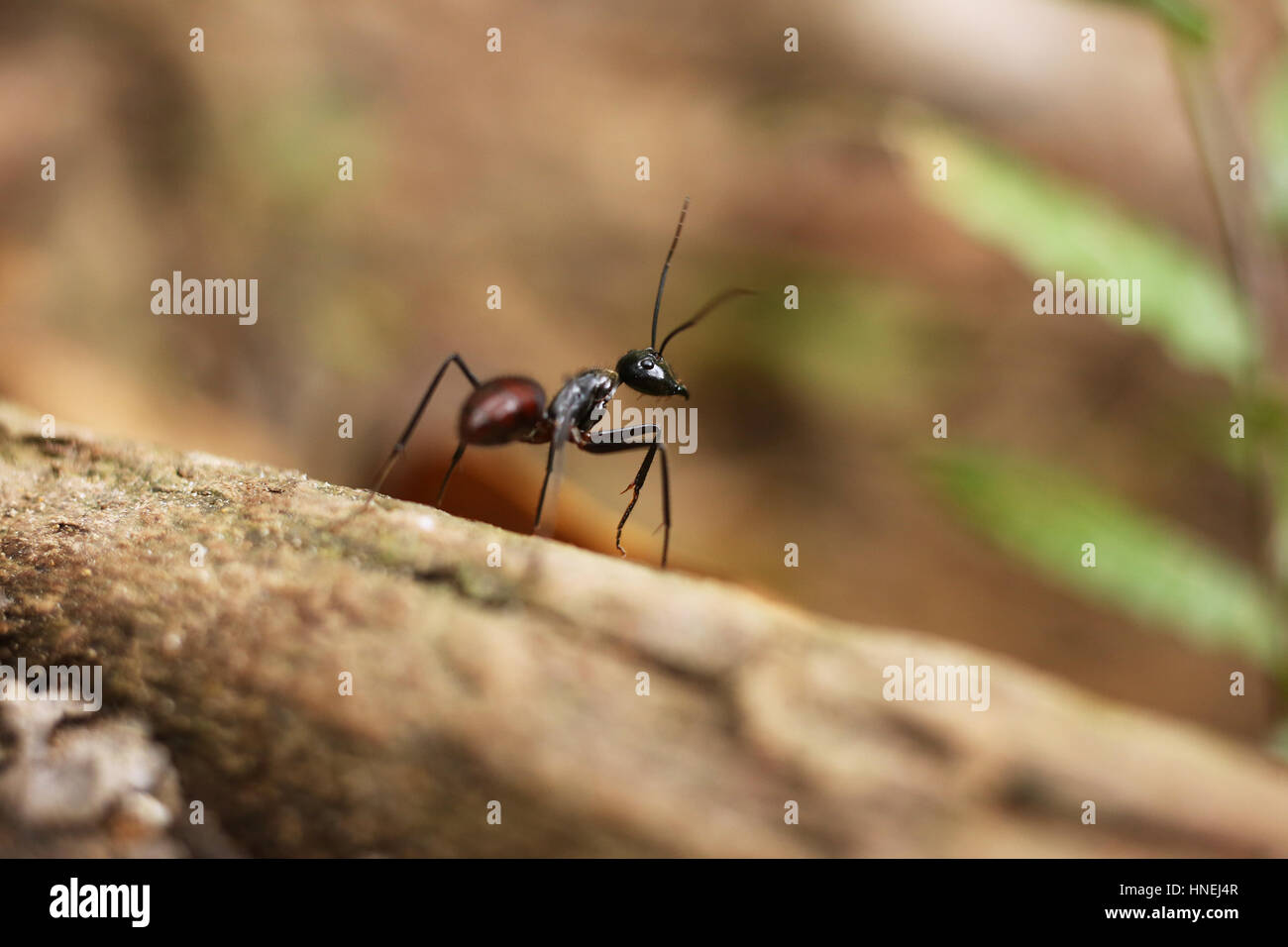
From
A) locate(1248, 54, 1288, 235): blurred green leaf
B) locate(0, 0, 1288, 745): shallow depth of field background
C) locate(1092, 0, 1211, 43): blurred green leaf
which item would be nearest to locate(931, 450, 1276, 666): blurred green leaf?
locate(0, 0, 1288, 745): shallow depth of field background

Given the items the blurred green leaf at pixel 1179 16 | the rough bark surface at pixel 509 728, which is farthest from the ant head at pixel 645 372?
the blurred green leaf at pixel 1179 16

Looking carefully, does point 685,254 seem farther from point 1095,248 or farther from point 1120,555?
point 1120,555

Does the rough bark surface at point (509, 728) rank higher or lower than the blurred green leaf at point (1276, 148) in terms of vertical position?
lower

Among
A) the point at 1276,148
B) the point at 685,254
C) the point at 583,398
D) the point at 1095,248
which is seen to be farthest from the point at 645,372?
the point at 1276,148

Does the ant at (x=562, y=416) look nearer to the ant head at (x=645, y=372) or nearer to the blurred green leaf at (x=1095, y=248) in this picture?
the ant head at (x=645, y=372)

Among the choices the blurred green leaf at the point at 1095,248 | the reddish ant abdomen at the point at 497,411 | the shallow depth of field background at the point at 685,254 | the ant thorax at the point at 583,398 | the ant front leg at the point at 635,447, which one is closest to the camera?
the reddish ant abdomen at the point at 497,411
